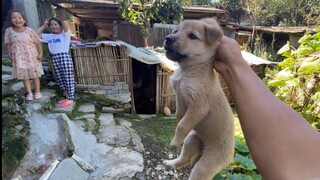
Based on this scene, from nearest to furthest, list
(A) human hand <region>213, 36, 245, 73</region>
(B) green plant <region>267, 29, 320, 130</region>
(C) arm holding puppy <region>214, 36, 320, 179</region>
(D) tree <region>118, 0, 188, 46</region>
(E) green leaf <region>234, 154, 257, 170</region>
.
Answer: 1. (C) arm holding puppy <region>214, 36, 320, 179</region>
2. (A) human hand <region>213, 36, 245, 73</region>
3. (E) green leaf <region>234, 154, 257, 170</region>
4. (B) green plant <region>267, 29, 320, 130</region>
5. (D) tree <region>118, 0, 188, 46</region>

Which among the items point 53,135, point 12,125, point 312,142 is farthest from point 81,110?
point 312,142

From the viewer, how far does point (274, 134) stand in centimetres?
99

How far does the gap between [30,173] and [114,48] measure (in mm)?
4152

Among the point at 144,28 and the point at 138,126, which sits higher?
the point at 144,28

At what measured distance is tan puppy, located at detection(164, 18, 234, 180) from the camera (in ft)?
5.06

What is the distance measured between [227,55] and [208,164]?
756mm

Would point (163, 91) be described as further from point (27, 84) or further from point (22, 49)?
point (22, 49)

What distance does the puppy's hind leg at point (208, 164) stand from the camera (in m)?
1.67

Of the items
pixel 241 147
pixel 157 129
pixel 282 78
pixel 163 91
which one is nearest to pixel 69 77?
pixel 157 129

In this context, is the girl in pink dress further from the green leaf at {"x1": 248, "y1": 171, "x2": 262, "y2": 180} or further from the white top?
the green leaf at {"x1": 248, "y1": 171, "x2": 262, "y2": 180}

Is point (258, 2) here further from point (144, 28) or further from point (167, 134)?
point (167, 134)

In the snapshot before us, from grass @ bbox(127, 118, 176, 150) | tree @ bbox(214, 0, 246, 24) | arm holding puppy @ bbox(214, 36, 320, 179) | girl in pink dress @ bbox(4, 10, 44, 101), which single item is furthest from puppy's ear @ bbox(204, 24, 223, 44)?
tree @ bbox(214, 0, 246, 24)

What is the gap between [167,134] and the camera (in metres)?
5.28

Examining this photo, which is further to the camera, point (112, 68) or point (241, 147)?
point (112, 68)
